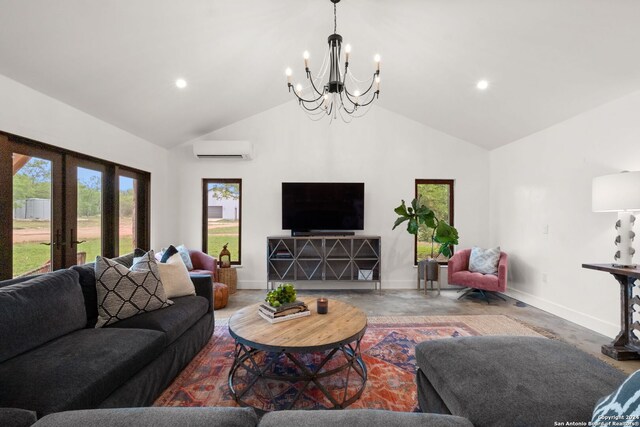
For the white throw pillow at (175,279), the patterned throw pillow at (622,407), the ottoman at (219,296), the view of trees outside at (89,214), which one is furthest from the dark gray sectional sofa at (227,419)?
the view of trees outside at (89,214)

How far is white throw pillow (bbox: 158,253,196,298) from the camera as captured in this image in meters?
2.51

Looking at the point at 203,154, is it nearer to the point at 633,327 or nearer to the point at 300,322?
the point at 300,322

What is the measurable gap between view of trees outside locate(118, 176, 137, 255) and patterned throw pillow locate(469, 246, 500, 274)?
5.10 metres

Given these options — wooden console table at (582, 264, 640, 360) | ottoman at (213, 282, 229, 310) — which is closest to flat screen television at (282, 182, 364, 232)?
ottoman at (213, 282, 229, 310)

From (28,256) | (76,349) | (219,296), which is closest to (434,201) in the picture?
(219,296)

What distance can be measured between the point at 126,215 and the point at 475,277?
505 cm

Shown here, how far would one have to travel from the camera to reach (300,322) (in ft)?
6.87

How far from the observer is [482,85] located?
11.1 ft

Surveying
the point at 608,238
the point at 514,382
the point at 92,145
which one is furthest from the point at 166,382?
the point at 608,238

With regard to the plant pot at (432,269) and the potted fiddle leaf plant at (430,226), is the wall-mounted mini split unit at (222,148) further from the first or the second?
the plant pot at (432,269)

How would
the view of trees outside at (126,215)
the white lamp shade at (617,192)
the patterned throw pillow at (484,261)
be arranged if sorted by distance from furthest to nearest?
the patterned throw pillow at (484,261), the view of trees outside at (126,215), the white lamp shade at (617,192)

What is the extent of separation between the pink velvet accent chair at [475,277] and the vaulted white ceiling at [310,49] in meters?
1.95

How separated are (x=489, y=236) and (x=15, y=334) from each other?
5.68 meters

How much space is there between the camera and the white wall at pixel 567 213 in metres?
2.94
